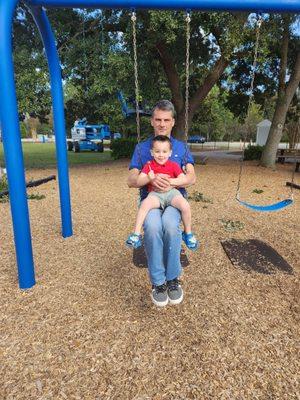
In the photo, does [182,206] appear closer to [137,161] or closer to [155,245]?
[155,245]

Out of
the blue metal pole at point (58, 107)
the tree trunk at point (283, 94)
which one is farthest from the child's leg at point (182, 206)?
the tree trunk at point (283, 94)

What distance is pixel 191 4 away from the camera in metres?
2.85

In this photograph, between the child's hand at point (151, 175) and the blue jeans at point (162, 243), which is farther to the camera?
the child's hand at point (151, 175)

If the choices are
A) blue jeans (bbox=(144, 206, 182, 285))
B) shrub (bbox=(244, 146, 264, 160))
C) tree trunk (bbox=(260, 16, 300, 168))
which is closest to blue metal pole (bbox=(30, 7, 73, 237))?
blue jeans (bbox=(144, 206, 182, 285))

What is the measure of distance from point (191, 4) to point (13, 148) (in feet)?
6.38

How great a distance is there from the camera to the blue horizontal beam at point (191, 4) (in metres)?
2.85

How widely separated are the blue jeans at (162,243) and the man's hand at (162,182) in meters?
0.18

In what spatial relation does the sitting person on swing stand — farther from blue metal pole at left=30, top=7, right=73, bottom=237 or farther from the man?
blue metal pole at left=30, top=7, right=73, bottom=237

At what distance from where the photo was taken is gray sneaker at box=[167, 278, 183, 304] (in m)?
2.48

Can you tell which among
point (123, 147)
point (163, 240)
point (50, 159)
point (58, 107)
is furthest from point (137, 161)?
point (50, 159)

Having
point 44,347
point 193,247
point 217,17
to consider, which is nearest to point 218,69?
point 217,17

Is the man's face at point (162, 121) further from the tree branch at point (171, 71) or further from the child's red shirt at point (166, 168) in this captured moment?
the tree branch at point (171, 71)

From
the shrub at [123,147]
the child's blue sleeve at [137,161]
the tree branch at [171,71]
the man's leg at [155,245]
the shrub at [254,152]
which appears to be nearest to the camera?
the man's leg at [155,245]

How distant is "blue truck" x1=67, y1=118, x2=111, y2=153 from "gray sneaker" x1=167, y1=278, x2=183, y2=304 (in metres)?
22.5
